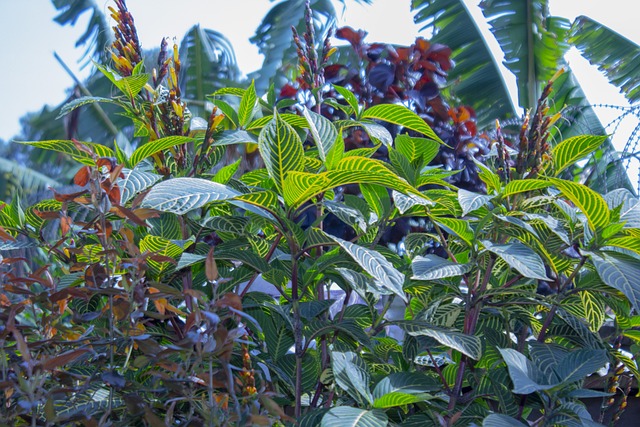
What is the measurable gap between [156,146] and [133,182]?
0.10 m

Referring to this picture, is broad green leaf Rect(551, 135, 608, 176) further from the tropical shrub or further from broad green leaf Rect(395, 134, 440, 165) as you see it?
broad green leaf Rect(395, 134, 440, 165)

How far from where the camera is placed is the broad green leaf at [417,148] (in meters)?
1.49

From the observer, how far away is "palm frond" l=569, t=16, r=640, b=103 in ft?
25.0

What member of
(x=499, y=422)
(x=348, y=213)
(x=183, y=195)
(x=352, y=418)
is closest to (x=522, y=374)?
(x=499, y=422)

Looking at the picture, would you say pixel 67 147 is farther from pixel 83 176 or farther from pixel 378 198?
pixel 378 198

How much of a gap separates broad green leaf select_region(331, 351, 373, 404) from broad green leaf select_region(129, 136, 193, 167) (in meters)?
0.48

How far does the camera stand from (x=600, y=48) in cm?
783

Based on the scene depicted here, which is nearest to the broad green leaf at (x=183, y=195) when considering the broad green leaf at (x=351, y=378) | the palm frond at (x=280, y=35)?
the broad green leaf at (x=351, y=378)

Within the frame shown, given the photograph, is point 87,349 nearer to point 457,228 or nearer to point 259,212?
point 259,212

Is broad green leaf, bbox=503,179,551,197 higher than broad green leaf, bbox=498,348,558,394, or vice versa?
broad green leaf, bbox=503,179,551,197

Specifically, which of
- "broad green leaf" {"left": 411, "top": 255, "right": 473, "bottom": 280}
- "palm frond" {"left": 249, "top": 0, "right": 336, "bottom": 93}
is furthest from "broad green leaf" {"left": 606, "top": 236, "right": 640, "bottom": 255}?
"palm frond" {"left": 249, "top": 0, "right": 336, "bottom": 93}

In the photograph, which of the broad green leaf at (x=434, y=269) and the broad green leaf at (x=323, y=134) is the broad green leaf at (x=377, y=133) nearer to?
the broad green leaf at (x=323, y=134)

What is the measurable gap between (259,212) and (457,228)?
Answer: 433mm

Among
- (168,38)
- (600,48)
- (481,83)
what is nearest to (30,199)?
(481,83)
